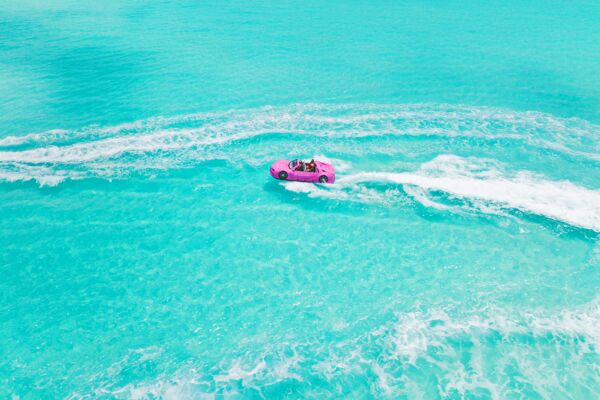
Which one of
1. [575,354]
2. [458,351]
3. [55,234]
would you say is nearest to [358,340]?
[458,351]

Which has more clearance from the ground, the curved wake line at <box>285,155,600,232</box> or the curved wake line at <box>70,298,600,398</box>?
the curved wake line at <box>285,155,600,232</box>

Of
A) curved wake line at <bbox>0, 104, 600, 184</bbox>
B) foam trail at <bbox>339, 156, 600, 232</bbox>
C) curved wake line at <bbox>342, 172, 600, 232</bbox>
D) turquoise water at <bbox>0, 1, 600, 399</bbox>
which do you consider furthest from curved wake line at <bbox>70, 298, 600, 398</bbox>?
curved wake line at <bbox>0, 104, 600, 184</bbox>

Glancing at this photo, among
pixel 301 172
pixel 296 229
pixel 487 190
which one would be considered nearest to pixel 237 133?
pixel 301 172

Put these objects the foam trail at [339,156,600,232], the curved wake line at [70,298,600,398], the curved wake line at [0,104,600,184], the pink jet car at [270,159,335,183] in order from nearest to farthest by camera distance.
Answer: the curved wake line at [70,298,600,398], the foam trail at [339,156,600,232], the pink jet car at [270,159,335,183], the curved wake line at [0,104,600,184]

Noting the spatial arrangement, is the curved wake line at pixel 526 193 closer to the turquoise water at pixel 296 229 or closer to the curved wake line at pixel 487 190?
the curved wake line at pixel 487 190

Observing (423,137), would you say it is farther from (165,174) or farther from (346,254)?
(165,174)

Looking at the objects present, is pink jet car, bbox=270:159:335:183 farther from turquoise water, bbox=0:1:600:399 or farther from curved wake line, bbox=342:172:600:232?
curved wake line, bbox=342:172:600:232

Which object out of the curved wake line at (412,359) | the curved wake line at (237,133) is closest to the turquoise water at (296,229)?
the curved wake line at (412,359)
